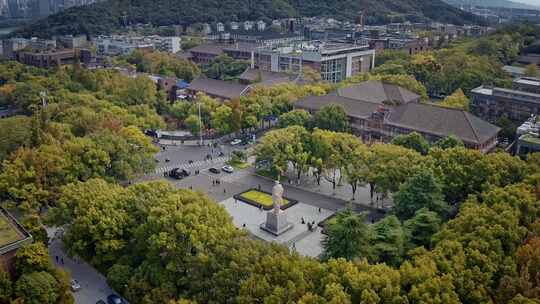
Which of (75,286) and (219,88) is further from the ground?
(219,88)

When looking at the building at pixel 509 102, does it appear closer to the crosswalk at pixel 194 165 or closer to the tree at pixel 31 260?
the crosswalk at pixel 194 165

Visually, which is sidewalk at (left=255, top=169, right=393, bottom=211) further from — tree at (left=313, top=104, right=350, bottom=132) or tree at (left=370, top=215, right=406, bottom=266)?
tree at (left=370, top=215, right=406, bottom=266)

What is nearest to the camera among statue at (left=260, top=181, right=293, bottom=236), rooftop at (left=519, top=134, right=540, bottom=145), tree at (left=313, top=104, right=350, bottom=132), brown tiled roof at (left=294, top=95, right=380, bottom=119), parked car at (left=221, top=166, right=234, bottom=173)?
statue at (left=260, top=181, right=293, bottom=236)

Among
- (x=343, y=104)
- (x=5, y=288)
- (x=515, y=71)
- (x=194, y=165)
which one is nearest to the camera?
(x=5, y=288)

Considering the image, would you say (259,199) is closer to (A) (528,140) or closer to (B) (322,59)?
(A) (528,140)

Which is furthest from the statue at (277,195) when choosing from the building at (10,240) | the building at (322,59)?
the building at (322,59)

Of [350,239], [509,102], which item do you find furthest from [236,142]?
[509,102]

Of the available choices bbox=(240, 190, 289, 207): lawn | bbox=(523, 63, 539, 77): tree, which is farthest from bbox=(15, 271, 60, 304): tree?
bbox=(523, 63, 539, 77): tree
